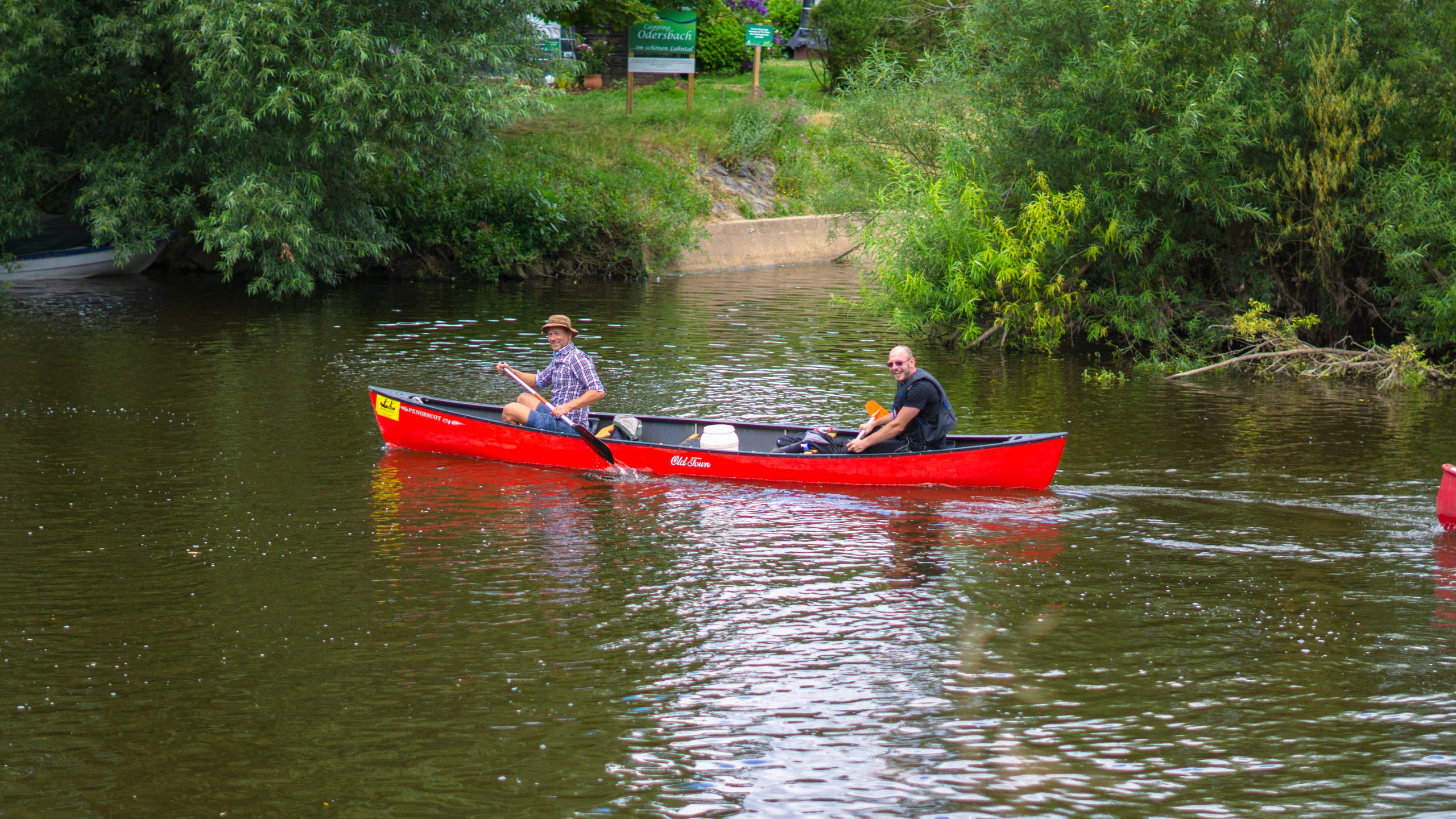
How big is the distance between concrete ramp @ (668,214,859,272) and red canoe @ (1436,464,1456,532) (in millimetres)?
23784

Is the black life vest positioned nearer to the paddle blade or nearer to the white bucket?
the white bucket

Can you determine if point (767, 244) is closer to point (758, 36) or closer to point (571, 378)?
point (758, 36)

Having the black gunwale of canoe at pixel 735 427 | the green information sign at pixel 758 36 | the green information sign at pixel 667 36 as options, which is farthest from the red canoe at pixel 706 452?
the green information sign at pixel 758 36

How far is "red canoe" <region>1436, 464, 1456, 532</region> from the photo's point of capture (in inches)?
464

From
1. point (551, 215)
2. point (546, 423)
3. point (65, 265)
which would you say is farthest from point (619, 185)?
point (546, 423)

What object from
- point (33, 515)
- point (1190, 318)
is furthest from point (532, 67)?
point (33, 515)

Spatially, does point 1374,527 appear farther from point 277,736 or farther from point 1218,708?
point 277,736

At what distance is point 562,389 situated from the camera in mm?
14828

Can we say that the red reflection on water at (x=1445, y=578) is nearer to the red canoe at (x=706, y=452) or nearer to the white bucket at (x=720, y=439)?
the red canoe at (x=706, y=452)

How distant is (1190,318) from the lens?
22750mm

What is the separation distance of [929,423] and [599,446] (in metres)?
3.34

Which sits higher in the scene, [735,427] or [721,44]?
[721,44]

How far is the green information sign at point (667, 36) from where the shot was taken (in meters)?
39.6

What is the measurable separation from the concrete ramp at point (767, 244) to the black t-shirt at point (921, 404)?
71.2ft
